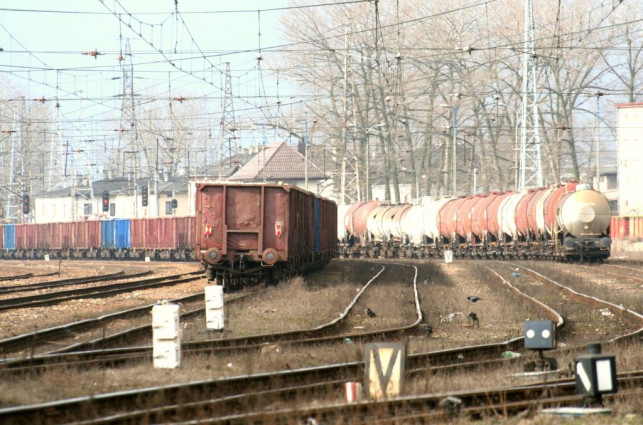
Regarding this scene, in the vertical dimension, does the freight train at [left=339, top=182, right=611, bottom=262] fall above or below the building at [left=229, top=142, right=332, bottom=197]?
below

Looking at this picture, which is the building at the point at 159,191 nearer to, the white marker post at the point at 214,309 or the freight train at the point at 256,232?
the freight train at the point at 256,232

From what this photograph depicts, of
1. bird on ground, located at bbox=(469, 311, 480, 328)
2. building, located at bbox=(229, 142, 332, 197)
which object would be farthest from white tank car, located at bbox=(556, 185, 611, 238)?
building, located at bbox=(229, 142, 332, 197)

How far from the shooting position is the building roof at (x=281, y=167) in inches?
3338

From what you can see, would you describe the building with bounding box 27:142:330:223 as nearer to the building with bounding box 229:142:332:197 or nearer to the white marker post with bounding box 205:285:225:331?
the building with bounding box 229:142:332:197

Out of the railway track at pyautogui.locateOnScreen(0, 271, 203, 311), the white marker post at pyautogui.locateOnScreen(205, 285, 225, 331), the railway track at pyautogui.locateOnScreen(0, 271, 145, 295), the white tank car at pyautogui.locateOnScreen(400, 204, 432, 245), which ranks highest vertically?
Answer: the white tank car at pyautogui.locateOnScreen(400, 204, 432, 245)

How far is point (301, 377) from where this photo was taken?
9414 millimetres

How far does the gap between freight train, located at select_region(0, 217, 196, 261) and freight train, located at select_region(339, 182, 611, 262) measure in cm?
957

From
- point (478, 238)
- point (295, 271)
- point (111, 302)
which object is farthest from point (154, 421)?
point (478, 238)

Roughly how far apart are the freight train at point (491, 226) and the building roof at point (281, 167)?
2994 cm

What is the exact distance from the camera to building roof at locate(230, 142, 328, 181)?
8478 centimetres

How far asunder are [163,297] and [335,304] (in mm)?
4813

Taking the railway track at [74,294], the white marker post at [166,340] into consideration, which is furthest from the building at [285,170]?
the white marker post at [166,340]

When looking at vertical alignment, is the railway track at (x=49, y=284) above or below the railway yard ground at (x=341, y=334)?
below

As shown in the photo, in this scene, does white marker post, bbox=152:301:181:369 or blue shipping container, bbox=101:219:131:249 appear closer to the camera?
white marker post, bbox=152:301:181:369
